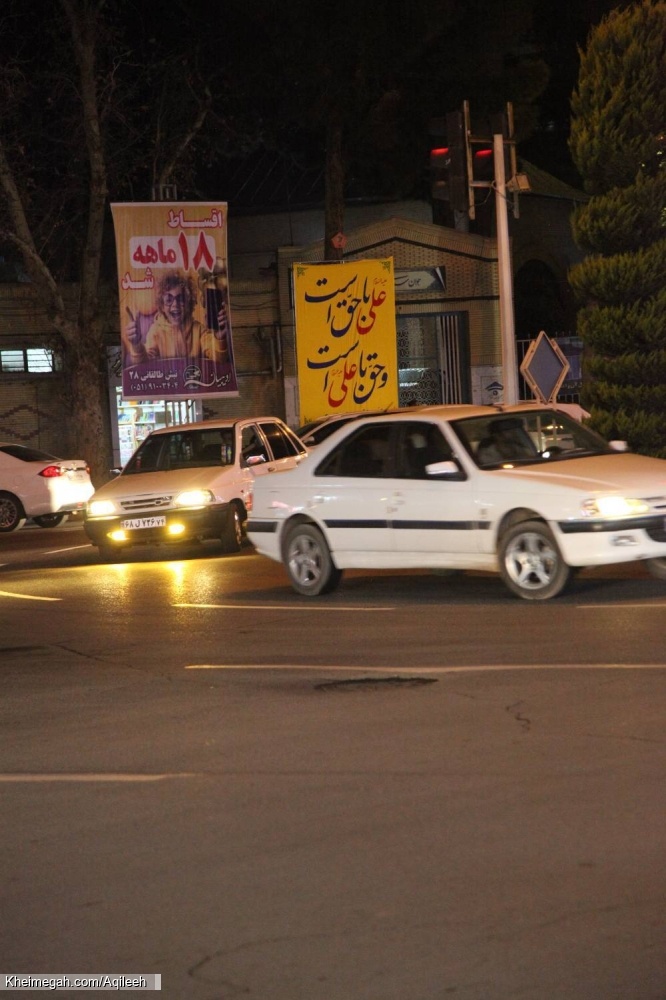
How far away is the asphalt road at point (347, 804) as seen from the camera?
453cm

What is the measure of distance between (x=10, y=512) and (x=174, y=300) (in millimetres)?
5863

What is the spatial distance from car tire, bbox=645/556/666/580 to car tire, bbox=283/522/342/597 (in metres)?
2.63

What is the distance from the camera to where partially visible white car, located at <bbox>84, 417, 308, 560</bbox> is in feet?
58.1

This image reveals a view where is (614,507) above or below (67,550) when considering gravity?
above

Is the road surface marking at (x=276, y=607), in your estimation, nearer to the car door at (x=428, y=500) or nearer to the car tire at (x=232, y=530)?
the car door at (x=428, y=500)

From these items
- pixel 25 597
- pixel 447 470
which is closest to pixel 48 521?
pixel 25 597

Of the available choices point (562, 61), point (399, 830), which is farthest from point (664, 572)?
point (562, 61)

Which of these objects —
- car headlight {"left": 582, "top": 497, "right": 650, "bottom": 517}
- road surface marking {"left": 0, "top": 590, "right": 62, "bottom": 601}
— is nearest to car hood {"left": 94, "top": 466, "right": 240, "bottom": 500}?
road surface marking {"left": 0, "top": 590, "right": 62, "bottom": 601}

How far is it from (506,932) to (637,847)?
3.26 feet

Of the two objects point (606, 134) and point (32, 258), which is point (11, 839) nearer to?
point (606, 134)

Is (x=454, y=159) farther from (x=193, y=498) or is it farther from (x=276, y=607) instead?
(x=276, y=607)

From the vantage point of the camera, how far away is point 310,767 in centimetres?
694

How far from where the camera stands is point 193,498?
17688 mm

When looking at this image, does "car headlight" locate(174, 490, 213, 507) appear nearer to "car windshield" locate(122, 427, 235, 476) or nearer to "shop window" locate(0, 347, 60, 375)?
"car windshield" locate(122, 427, 235, 476)
